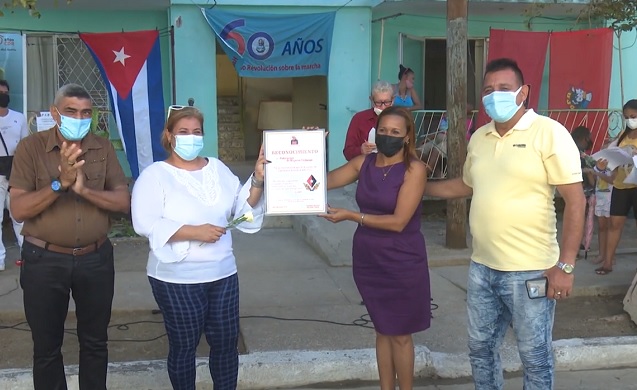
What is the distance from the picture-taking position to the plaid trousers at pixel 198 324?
3.43 m

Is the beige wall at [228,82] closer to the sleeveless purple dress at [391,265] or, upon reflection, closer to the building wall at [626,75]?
the building wall at [626,75]

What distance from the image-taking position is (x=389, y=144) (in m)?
3.69

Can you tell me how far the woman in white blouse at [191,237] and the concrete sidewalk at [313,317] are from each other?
900 mm

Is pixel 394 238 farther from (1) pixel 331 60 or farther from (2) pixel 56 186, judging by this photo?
(1) pixel 331 60

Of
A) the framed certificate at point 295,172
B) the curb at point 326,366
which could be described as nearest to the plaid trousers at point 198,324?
the framed certificate at point 295,172

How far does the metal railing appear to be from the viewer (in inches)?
371

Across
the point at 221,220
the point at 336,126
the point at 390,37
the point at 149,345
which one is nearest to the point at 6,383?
the point at 149,345

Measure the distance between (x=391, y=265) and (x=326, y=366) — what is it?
1149mm

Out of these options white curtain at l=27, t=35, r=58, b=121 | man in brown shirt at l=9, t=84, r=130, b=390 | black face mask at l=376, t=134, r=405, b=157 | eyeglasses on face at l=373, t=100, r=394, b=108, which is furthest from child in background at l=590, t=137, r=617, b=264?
white curtain at l=27, t=35, r=58, b=121

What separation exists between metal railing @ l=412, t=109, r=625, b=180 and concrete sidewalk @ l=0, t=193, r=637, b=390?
1404 mm

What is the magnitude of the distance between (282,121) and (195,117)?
10613 millimetres

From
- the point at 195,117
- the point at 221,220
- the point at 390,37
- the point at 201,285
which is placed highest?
the point at 390,37

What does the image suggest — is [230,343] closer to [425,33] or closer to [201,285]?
[201,285]

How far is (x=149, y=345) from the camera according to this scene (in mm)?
5066
